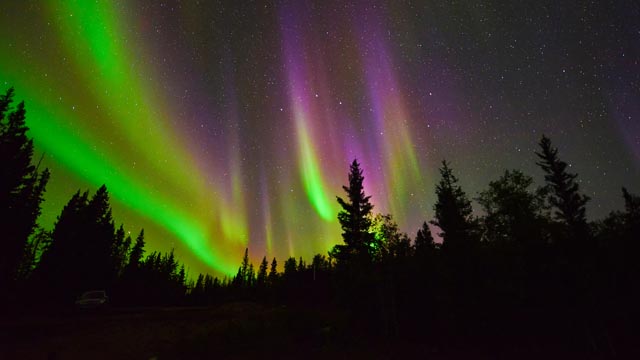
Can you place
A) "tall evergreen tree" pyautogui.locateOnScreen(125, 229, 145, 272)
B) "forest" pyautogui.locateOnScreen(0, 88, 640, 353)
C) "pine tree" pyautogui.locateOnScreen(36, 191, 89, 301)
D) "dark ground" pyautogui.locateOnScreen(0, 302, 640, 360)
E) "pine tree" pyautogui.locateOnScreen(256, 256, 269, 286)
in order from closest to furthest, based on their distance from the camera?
"dark ground" pyautogui.locateOnScreen(0, 302, 640, 360) < "forest" pyautogui.locateOnScreen(0, 88, 640, 353) < "pine tree" pyautogui.locateOnScreen(36, 191, 89, 301) < "tall evergreen tree" pyautogui.locateOnScreen(125, 229, 145, 272) < "pine tree" pyautogui.locateOnScreen(256, 256, 269, 286)

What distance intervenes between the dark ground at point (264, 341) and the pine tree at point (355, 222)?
9404mm

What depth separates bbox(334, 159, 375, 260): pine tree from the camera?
119 feet

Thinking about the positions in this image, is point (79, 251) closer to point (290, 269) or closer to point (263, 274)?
point (290, 269)

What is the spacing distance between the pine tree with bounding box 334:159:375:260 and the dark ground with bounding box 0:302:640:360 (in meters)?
9.40

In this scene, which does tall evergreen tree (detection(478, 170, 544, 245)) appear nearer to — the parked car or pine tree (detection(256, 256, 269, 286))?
the parked car

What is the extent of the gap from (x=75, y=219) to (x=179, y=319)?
31.7 m

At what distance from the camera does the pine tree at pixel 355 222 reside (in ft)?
119

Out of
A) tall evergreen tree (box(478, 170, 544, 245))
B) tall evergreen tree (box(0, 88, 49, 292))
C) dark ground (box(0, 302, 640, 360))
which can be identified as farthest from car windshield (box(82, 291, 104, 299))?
tall evergreen tree (box(478, 170, 544, 245))

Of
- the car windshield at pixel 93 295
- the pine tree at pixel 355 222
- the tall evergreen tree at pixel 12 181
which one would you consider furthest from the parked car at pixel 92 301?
the pine tree at pixel 355 222

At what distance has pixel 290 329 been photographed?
25047mm

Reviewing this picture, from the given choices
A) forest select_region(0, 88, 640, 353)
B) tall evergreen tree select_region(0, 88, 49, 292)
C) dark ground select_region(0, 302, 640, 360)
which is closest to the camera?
dark ground select_region(0, 302, 640, 360)

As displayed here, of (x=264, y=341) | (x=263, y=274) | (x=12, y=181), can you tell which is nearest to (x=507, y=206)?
(x=264, y=341)

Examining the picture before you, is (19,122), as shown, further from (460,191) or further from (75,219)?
(460,191)

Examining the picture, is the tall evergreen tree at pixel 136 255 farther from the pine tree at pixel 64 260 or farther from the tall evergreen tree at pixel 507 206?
the tall evergreen tree at pixel 507 206
